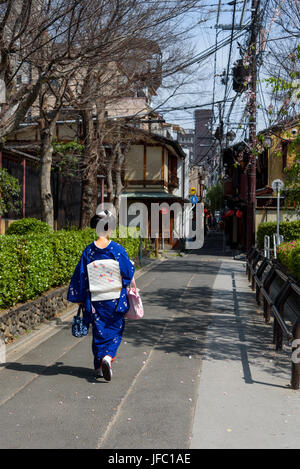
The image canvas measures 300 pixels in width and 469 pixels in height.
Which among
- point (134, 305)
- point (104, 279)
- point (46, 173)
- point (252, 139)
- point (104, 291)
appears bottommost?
point (134, 305)

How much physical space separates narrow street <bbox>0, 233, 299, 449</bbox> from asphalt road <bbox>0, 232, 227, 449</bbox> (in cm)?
1

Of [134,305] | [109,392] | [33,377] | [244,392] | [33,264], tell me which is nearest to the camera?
[109,392]

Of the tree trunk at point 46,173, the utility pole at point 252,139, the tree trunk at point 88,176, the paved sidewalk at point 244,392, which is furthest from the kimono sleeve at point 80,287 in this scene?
the utility pole at point 252,139

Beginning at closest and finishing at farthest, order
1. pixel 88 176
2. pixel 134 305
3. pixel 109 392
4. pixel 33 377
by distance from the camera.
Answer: pixel 109 392, pixel 33 377, pixel 134 305, pixel 88 176

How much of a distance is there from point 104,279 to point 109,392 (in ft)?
4.35

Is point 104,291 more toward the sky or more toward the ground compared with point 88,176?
more toward the ground

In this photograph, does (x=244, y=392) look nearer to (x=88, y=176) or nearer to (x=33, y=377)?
(x=33, y=377)

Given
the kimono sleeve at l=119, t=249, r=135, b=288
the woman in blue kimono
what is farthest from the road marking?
the kimono sleeve at l=119, t=249, r=135, b=288

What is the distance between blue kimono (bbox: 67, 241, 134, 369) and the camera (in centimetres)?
604

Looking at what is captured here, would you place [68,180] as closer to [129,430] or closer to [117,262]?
[117,262]

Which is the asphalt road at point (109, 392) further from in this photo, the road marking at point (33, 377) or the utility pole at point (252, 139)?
the utility pole at point (252, 139)

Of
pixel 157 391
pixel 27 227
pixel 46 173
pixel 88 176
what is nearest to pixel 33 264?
pixel 157 391

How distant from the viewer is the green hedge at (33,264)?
7473mm

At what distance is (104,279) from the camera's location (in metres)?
6.11
